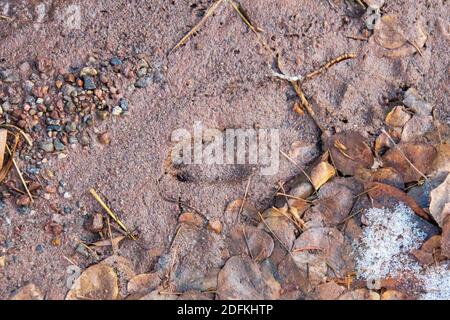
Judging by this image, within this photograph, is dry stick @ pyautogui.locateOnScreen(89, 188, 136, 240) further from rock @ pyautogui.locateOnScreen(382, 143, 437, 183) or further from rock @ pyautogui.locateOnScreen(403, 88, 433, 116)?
rock @ pyautogui.locateOnScreen(403, 88, 433, 116)

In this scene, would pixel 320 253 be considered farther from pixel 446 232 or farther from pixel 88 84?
pixel 88 84

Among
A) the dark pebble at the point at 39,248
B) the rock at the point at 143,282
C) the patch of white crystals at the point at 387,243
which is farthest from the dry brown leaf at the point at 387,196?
the dark pebble at the point at 39,248

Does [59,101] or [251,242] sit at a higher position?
[59,101]

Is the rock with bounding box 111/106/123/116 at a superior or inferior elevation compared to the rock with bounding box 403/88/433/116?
superior

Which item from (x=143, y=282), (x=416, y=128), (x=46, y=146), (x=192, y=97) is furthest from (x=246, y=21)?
(x=143, y=282)

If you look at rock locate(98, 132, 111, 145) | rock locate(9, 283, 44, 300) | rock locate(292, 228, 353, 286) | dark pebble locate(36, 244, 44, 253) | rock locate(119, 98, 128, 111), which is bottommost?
rock locate(9, 283, 44, 300)

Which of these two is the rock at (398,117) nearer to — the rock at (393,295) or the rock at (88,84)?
the rock at (393,295)

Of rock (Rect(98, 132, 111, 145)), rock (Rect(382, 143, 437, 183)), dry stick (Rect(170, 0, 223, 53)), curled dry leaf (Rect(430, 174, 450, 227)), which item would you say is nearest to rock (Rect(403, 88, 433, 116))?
rock (Rect(382, 143, 437, 183))
